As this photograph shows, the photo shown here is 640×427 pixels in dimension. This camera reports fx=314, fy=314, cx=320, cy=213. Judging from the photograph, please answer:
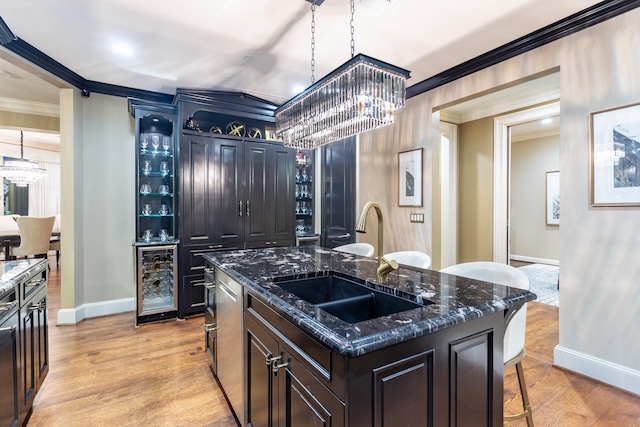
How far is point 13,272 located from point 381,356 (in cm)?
203

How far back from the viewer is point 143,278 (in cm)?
360

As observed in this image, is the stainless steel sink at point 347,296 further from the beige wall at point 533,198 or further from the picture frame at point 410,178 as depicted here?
the beige wall at point 533,198

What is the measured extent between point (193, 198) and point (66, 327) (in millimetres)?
1903

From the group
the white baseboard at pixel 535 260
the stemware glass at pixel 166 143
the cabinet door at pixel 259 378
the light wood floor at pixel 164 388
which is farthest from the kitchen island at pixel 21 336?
the white baseboard at pixel 535 260

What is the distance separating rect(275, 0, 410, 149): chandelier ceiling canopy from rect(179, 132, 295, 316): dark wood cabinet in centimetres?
132

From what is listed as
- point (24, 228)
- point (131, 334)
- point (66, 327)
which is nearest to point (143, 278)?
point (131, 334)

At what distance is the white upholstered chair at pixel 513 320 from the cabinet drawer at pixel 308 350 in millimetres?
937

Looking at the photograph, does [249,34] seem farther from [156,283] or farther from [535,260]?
[535,260]

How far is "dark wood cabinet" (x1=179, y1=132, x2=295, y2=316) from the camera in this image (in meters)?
3.61

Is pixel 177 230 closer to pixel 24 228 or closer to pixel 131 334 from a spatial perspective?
pixel 131 334

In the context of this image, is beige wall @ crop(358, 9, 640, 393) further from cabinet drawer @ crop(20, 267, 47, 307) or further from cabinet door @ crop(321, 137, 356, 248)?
cabinet drawer @ crop(20, 267, 47, 307)

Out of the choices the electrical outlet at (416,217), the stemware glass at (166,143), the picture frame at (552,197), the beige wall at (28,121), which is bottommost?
the electrical outlet at (416,217)

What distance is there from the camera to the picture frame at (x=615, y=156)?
2.15 m

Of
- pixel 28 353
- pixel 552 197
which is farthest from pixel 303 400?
pixel 552 197
